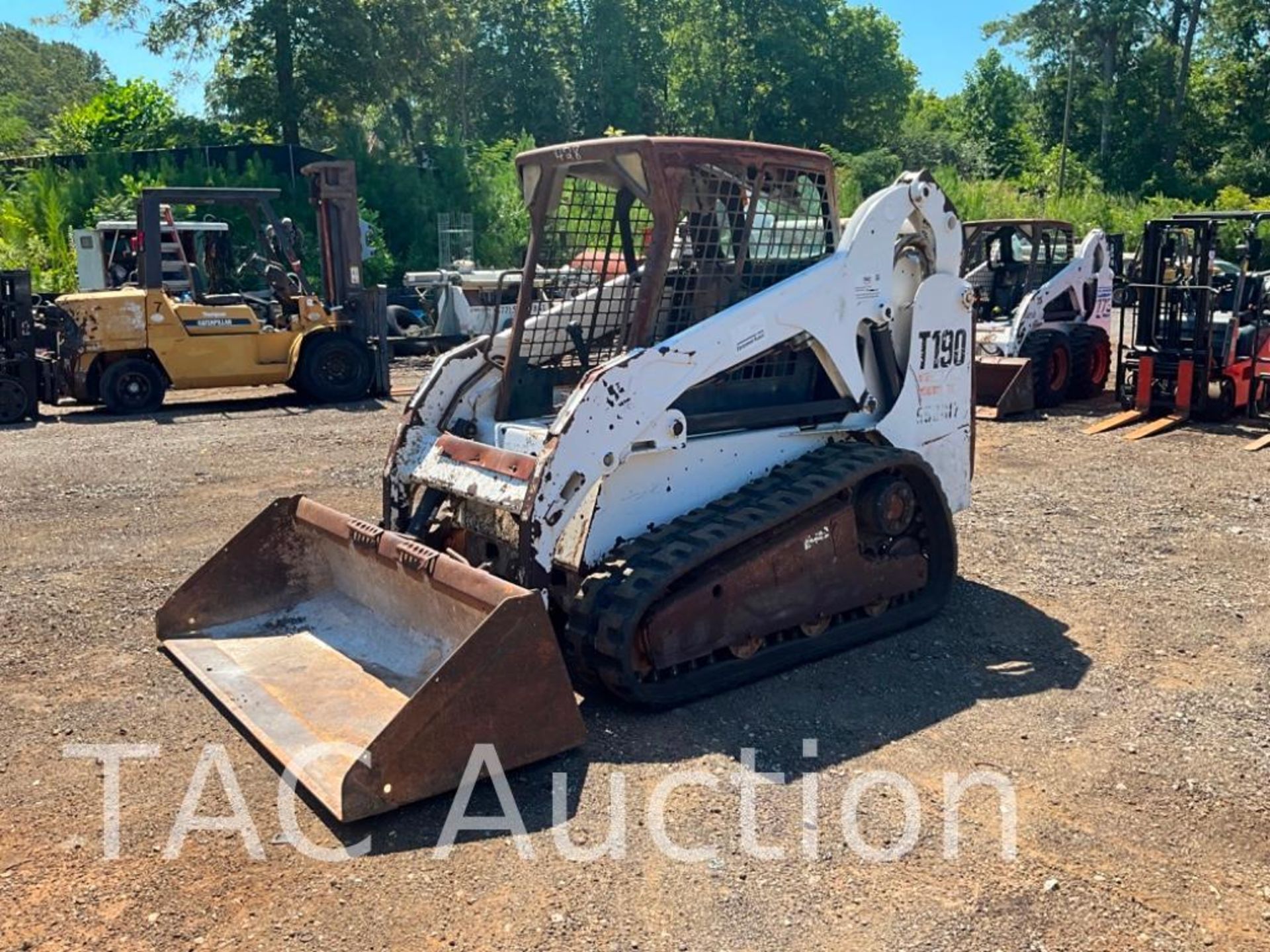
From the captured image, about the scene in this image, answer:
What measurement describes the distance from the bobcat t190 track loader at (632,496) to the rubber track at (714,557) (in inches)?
0.5

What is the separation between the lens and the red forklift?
36.6ft

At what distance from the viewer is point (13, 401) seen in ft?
40.7

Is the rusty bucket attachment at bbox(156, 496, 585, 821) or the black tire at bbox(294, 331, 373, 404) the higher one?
the black tire at bbox(294, 331, 373, 404)

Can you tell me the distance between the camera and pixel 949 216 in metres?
5.85

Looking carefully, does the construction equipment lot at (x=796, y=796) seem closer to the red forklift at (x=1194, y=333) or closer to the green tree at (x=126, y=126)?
the red forklift at (x=1194, y=333)

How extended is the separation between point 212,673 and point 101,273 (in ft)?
49.4

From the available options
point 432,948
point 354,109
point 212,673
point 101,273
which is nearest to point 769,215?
point 212,673

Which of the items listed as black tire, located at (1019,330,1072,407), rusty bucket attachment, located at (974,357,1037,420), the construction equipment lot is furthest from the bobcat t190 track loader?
black tire, located at (1019,330,1072,407)

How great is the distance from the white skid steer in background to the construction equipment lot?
5001 mm

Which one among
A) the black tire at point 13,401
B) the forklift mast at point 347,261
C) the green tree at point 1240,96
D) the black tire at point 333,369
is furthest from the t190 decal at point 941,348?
the green tree at point 1240,96

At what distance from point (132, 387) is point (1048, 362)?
31.3 ft

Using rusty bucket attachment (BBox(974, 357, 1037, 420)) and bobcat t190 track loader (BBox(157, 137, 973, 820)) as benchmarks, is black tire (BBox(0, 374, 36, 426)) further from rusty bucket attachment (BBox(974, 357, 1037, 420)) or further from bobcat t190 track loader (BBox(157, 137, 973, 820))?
rusty bucket attachment (BBox(974, 357, 1037, 420))

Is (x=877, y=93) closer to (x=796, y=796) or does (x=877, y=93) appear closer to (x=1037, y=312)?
(x=1037, y=312)

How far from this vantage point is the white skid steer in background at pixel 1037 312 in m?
11.9
